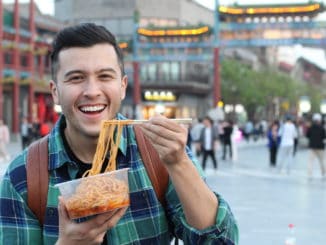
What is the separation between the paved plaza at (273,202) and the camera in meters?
A: 9.09

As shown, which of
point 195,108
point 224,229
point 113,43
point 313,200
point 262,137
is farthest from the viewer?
point 195,108

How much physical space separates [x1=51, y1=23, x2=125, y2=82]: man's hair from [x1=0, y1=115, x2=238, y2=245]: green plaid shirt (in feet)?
1.10

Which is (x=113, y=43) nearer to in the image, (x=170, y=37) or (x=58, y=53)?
(x=58, y=53)

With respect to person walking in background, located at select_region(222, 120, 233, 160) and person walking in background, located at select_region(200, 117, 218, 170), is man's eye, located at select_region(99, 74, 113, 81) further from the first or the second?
person walking in background, located at select_region(222, 120, 233, 160)

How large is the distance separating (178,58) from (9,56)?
417 inches

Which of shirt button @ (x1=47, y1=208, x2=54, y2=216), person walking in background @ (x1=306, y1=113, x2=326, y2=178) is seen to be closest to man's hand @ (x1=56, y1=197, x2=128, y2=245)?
shirt button @ (x1=47, y1=208, x2=54, y2=216)

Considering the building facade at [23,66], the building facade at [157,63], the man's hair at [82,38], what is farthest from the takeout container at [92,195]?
the building facade at [157,63]

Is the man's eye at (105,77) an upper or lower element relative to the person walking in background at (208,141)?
upper

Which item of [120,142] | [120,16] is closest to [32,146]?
[120,142]

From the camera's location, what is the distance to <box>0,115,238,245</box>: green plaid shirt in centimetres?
233

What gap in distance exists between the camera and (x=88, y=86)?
2299mm

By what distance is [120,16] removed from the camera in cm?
6250

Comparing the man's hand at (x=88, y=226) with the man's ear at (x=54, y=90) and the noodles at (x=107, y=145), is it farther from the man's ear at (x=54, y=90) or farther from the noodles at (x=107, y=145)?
the man's ear at (x=54, y=90)

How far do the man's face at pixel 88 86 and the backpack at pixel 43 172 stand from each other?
20 cm
